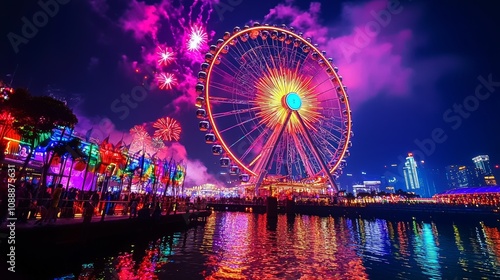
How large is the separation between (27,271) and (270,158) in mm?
30972

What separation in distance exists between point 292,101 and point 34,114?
29.8 metres

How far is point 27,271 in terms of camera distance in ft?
33.1

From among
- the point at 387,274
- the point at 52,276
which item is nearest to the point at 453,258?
the point at 387,274

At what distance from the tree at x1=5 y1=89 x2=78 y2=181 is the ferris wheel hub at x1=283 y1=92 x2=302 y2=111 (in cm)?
2709

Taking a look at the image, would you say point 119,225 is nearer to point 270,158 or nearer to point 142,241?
point 142,241

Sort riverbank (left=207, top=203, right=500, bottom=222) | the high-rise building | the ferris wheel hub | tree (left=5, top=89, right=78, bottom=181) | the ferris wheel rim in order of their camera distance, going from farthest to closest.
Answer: the high-rise building < riverbank (left=207, top=203, right=500, bottom=222) < the ferris wheel hub < the ferris wheel rim < tree (left=5, top=89, right=78, bottom=181)

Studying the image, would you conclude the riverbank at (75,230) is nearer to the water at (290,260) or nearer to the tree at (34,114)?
the water at (290,260)

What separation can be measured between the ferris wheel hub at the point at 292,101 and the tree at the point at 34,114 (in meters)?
27.1

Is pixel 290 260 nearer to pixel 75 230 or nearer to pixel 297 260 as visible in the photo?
pixel 297 260

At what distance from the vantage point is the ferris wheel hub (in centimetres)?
3822

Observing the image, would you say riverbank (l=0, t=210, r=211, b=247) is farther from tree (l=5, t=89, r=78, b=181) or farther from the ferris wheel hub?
the ferris wheel hub

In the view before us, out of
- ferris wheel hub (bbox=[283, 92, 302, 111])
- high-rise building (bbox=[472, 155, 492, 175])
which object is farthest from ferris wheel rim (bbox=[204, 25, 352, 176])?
high-rise building (bbox=[472, 155, 492, 175])

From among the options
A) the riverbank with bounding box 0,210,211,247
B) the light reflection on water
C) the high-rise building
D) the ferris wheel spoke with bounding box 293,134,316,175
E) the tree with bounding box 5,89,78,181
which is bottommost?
the light reflection on water

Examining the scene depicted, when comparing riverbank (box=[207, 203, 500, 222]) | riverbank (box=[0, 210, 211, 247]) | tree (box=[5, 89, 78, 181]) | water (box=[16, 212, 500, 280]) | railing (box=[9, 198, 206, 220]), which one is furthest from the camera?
riverbank (box=[207, 203, 500, 222])
